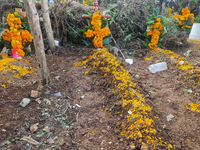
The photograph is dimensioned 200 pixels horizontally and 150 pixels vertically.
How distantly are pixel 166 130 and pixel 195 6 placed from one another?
8.60 metres

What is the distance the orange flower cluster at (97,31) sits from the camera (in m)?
3.87

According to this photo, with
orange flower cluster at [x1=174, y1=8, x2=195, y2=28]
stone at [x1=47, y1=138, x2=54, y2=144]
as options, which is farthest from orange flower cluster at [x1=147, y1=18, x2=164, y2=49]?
stone at [x1=47, y1=138, x2=54, y2=144]

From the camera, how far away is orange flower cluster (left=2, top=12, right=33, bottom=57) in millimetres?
3247

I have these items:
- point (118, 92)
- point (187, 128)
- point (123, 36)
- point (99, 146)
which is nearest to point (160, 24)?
point (123, 36)

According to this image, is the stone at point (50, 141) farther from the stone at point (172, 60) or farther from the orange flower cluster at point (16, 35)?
the stone at point (172, 60)

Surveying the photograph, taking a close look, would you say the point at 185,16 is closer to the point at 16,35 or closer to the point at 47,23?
the point at 47,23

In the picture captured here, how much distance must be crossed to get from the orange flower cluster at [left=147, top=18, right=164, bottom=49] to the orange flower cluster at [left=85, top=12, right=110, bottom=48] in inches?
52.5

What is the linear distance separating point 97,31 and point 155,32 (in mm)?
1688

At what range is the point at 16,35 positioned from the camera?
3.38 meters

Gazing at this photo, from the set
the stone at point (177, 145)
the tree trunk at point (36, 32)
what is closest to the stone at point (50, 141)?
the tree trunk at point (36, 32)

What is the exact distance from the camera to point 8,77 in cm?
268

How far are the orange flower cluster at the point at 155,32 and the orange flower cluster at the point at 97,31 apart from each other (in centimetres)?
133

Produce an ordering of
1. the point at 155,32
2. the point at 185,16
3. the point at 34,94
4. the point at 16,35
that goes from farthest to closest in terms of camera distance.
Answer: the point at 185,16 → the point at 155,32 → the point at 16,35 → the point at 34,94

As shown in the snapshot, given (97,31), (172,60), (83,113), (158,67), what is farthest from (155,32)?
(83,113)
